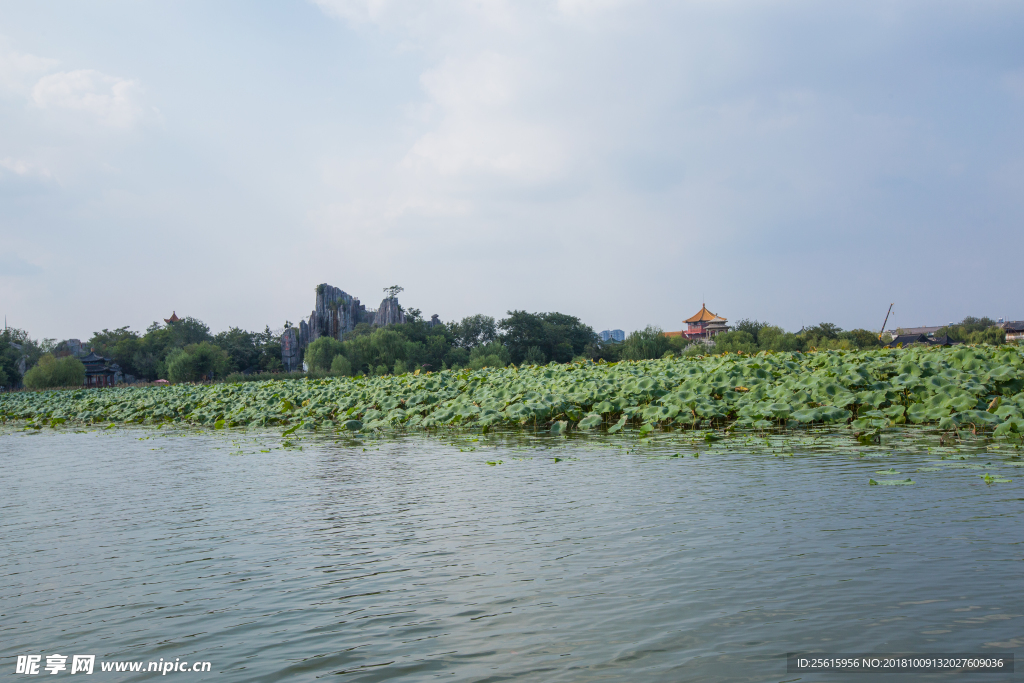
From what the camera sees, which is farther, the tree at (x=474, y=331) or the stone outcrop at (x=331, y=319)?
the stone outcrop at (x=331, y=319)

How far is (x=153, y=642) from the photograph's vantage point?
2.87 m

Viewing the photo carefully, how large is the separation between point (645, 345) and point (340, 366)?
29085mm

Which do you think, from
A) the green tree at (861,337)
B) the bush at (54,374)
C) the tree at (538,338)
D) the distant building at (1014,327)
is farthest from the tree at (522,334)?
the distant building at (1014,327)

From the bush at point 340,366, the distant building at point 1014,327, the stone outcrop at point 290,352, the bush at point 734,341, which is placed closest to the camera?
the bush at point 734,341

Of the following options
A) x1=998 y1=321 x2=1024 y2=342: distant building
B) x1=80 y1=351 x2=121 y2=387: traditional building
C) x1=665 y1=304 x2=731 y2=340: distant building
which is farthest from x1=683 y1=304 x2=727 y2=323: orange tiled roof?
x1=80 y1=351 x2=121 y2=387: traditional building

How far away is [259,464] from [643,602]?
6631 millimetres

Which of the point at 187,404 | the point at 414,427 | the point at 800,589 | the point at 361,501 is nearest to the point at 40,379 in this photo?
the point at 187,404

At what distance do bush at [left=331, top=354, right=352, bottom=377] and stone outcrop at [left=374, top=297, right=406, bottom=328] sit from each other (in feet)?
103

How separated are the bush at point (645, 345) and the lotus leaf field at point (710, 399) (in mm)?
50597

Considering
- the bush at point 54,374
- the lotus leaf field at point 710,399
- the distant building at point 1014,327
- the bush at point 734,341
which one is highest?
the distant building at point 1014,327

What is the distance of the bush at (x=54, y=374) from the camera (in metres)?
60.7

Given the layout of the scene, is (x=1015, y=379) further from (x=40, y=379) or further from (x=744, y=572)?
(x=40, y=379)

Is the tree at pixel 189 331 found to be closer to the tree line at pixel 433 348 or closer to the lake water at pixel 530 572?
the tree line at pixel 433 348

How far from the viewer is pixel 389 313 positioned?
336 feet
